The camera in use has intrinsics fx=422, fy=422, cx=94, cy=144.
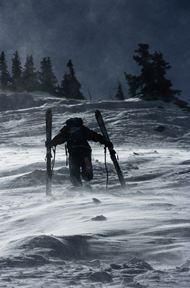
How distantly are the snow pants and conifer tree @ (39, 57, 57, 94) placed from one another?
71825mm

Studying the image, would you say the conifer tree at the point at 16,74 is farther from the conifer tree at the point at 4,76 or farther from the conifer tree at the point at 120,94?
the conifer tree at the point at 120,94

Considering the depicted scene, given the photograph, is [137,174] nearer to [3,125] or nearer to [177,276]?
[177,276]

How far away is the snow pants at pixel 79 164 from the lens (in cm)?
955

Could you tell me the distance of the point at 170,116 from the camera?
41938 mm

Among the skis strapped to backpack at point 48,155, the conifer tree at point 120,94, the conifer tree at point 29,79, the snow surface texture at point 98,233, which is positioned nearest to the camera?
the snow surface texture at point 98,233

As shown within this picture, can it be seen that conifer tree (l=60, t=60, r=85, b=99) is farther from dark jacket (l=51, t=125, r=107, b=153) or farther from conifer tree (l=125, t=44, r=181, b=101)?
dark jacket (l=51, t=125, r=107, b=153)

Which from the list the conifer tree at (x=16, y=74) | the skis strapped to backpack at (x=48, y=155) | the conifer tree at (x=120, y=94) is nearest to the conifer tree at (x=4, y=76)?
the conifer tree at (x=16, y=74)

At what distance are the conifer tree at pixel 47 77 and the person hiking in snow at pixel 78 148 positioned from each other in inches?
2815

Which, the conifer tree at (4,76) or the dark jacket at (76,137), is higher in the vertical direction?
the conifer tree at (4,76)

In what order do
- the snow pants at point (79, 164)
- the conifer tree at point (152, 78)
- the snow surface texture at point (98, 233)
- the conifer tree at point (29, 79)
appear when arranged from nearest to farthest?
the snow surface texture at point (98, 233) → the snow pants at point (79, 164) → the conifer tree at point (152, 78) → the conifer tree at point (29, 79)

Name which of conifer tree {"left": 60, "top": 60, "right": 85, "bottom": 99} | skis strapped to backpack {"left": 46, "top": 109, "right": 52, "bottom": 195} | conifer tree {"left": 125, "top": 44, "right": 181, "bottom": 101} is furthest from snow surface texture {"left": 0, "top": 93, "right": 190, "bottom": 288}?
conifer tree {"left": 60, "top": 60, "right": 85, "bottom": 99}

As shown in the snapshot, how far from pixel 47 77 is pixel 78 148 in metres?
74.7

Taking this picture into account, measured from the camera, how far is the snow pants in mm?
9555

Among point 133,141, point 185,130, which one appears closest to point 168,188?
point 133,141
